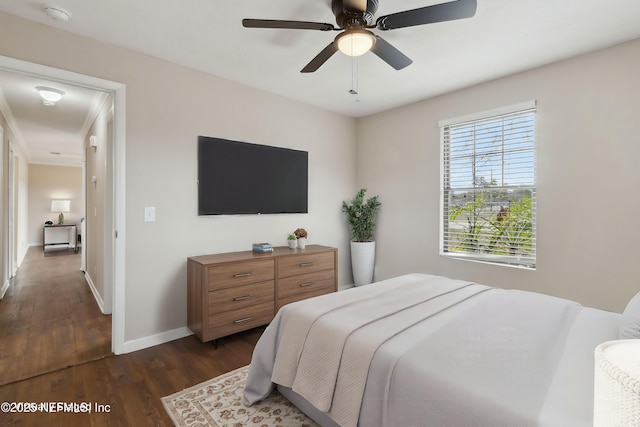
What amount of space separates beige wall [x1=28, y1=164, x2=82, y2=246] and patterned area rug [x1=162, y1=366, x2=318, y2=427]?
9120 mm

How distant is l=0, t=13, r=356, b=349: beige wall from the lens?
8.00 ft

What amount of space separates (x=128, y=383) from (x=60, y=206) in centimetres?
878

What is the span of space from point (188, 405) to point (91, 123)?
4448 mm

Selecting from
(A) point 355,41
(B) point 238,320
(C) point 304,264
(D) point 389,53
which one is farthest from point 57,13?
(C) point 304,264

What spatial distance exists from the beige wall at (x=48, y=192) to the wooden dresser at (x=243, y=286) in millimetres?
8359

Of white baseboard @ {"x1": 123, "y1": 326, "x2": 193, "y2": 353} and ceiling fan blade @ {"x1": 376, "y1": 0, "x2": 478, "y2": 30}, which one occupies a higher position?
ceiling fan blade @ {"x1": 376, "y1": 0, "x2": 478, "y2": 30}

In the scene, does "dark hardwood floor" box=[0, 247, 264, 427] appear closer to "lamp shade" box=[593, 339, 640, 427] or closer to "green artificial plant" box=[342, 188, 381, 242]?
"green artificial plant" box=[342, 188, 381, 242]

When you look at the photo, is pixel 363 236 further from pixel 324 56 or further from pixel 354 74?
pixel 324 56

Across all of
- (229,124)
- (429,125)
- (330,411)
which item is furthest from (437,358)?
(429,125)

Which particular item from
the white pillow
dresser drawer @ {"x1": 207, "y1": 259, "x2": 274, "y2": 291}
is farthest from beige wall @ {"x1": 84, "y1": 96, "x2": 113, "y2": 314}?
the white pillow

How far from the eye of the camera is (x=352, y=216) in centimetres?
438

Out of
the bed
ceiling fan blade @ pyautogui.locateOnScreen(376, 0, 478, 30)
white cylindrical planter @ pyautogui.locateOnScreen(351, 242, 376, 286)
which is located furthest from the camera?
white cylindrical planter @ pyautogui.locateOnScreen(351, 242, 376, 286)

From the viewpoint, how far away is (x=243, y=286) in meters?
2.86

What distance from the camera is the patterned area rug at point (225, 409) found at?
1.79m
